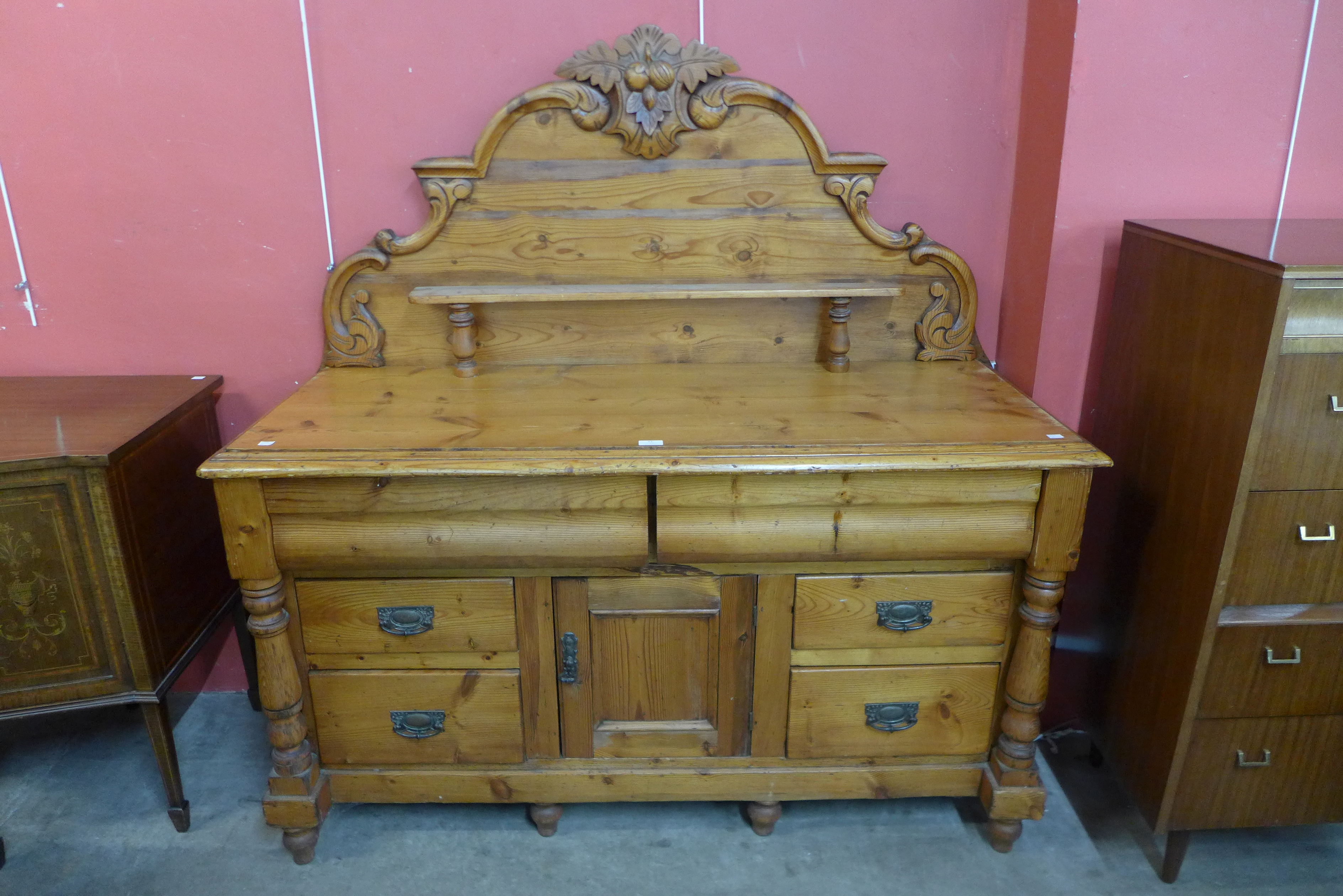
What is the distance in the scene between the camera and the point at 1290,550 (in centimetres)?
152

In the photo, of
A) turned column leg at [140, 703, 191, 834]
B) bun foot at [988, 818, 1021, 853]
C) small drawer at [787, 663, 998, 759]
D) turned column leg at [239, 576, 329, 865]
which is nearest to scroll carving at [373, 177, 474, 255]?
turned column leg at [239, 576, 329, 865]

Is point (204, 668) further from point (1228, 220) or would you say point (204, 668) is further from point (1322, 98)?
point (1322, 98)

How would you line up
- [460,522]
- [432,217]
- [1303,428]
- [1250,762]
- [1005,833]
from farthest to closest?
[432,217], [1005,833], [1250,762], [460,522], [1303,428]

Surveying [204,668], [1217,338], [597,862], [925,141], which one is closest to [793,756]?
[597,862]

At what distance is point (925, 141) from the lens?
6.36 ft

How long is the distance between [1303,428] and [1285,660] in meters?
0.43

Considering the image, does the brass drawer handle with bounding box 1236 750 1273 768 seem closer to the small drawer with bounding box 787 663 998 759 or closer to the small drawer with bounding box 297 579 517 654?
the small drawer with bounding box 787 663 998 759

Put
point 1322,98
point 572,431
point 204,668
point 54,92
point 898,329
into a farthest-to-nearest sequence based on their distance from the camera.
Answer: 1. point 204,668
2. point 898,329
3. point 54,92
4. point 1322,98
5. point 572,431

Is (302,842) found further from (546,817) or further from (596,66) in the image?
(596,66)

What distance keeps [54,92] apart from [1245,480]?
92.8 inches

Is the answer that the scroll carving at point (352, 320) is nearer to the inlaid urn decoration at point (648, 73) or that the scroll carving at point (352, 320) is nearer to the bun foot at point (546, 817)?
the inlaid urn decoration at point (648, 73)

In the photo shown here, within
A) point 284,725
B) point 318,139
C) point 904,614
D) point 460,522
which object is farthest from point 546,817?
point 318,139

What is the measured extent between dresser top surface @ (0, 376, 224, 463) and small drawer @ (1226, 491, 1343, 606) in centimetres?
194

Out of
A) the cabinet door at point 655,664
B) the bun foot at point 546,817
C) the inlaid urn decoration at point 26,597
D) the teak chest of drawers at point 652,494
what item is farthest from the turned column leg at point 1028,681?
the inlaid urn decoration at point 26,597
